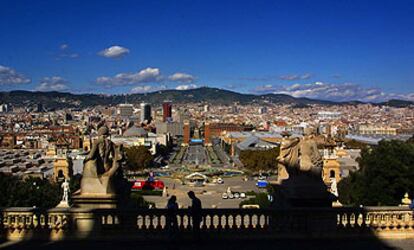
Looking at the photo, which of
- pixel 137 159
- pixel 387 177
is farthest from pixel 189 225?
pixel 137 159

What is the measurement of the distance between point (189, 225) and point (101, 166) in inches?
87.2

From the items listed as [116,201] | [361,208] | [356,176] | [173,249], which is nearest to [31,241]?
[116,201]

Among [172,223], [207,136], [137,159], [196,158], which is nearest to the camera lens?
[172,223]

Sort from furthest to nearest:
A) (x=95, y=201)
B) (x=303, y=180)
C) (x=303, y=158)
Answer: (x=303, y=158) < (x=303, y=180) < (x=95, y=201)

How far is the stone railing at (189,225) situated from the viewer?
9.66m

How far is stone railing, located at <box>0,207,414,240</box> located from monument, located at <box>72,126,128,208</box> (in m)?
0.35

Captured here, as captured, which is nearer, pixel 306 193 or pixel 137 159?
pixel 306 193

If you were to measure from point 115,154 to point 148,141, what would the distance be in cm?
11454

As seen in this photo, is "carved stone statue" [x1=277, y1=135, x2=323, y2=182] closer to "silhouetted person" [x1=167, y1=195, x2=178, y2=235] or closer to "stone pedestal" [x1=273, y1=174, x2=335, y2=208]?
"stone pedestal" [x1=273, y1=174, x2=335, y2=208]

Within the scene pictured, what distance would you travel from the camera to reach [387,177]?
1180 inches

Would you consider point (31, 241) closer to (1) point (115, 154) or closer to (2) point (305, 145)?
(1) point (115, 154)

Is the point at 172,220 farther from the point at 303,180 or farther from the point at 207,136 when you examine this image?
the point at 207,136

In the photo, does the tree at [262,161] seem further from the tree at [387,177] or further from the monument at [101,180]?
the monument at [101,180]

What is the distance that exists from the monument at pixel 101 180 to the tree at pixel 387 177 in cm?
2195
